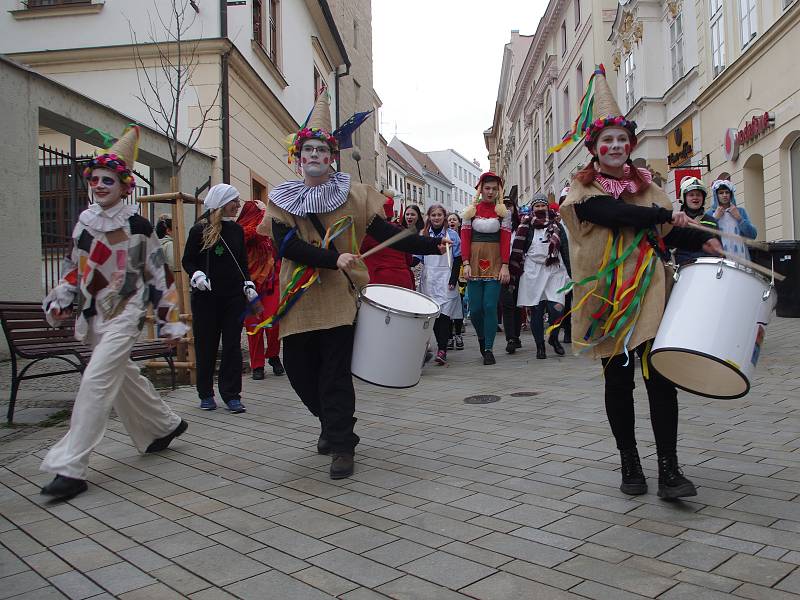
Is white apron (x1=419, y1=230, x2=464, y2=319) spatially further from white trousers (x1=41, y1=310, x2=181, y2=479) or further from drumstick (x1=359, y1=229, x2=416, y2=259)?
drumstick (x1=359, y1=229, x2=416, y2=259)

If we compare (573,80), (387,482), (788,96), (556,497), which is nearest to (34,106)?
(387,482)

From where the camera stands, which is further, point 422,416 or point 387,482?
point 422,416

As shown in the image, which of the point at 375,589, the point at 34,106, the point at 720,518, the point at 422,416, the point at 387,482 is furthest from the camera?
the point at 34,106

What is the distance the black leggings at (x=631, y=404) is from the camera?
3490mm

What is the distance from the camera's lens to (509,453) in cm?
445

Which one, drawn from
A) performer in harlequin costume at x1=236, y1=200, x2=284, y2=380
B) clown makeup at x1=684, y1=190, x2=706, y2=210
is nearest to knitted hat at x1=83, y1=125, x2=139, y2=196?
performer in harlequin costume at x1=236, y1=200, x2=284, y2=380

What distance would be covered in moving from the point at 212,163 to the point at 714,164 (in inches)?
461

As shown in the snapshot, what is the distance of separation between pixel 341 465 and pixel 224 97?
12863mm

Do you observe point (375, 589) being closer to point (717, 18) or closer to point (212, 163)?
point (212, 163)

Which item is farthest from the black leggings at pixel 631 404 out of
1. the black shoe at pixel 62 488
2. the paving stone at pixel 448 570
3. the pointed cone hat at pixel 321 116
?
the black shoe at pixel 62 488

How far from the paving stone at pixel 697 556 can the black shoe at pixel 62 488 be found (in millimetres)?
2814

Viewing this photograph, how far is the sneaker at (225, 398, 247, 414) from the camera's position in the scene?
5.98 meters

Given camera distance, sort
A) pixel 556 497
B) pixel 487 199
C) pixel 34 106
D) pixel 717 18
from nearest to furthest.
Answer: pixel 556 497
pixel 487 199
pixel 34 106
pixel 717 18

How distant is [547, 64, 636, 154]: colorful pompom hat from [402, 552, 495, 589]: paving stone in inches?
82.8
